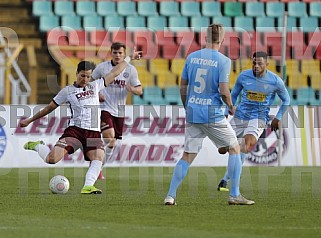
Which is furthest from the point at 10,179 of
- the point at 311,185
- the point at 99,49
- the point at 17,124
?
the point at 99,49

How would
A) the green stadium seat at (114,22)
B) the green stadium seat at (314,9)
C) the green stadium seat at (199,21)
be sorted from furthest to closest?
the green stadium seat at (314,9)
the green stadium seat at (199,21)
the green stadium seat at (114,22)

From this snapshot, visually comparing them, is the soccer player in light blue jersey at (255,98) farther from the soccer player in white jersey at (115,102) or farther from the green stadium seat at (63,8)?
the green stadium seat at (63,8)

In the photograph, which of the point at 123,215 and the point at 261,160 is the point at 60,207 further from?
the point at 261,160

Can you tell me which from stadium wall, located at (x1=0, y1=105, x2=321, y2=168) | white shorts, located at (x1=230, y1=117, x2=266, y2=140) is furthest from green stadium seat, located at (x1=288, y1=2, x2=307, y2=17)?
white shorts, located at (x1=230, y1=117, x2=266, y2=140)

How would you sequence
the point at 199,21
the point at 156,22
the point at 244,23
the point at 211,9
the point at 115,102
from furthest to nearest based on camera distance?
the point at 211,9
the point at 244,23
the point at 199,21
the point at 156,22
the point at 115,102

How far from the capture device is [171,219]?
9492 mm

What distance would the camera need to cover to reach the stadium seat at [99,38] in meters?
24.2

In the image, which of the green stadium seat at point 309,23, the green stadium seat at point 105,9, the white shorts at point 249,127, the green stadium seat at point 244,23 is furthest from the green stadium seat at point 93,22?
the white shorts at point 249,127

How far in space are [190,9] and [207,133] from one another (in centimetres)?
1586

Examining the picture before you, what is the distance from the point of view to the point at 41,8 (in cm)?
2456

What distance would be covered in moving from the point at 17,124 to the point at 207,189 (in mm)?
6554

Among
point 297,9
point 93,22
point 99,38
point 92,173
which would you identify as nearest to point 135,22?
point 93,22

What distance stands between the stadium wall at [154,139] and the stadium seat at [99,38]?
15.5ft

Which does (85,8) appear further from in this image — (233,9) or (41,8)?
(233,9)
